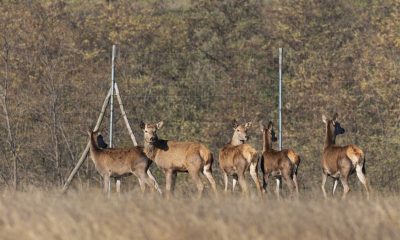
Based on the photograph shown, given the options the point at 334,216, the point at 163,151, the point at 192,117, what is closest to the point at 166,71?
the point at 192,117

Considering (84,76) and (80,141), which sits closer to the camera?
(80,141)

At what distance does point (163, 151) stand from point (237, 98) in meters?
6.05

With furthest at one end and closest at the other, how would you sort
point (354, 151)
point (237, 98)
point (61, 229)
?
point (237, 98) < point (354, 151) < point (61, 229)

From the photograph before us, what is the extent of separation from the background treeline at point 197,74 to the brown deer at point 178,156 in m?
1.36

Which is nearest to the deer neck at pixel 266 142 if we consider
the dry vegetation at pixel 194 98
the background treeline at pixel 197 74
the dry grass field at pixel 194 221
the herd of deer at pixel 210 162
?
the herd of deer at pixel 210 162

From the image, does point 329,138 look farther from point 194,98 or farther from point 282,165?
point 194,98

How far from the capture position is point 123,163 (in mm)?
17438

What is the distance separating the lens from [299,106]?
24172mm

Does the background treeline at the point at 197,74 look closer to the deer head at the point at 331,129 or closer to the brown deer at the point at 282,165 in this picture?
the deer head at the point at 331,129

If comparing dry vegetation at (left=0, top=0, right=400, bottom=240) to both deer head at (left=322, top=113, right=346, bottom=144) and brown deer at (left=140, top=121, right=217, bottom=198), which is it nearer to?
brown deer at (left=140, top=121, right=217, bottom=198)

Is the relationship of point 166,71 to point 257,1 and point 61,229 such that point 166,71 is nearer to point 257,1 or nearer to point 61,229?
point 257,1

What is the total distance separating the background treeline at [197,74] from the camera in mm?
21031

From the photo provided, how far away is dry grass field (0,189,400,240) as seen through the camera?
342 inches

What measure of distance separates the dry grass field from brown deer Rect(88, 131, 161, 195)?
6.66 meters
